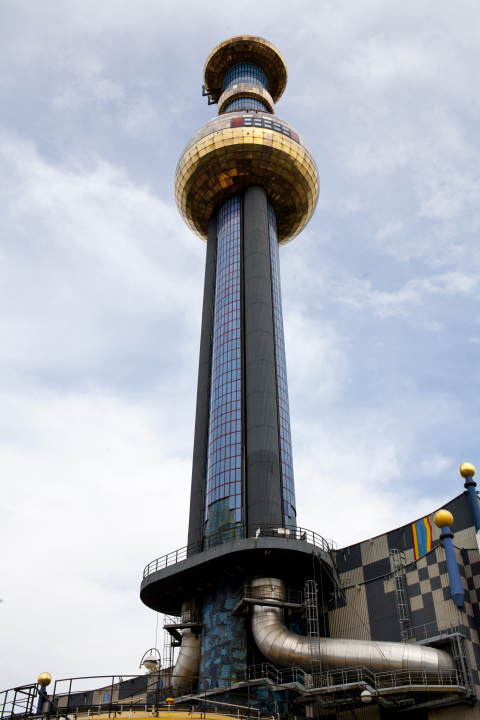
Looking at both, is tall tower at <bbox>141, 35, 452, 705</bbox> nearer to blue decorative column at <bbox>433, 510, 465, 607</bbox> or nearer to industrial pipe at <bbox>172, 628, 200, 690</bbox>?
industrial pipe at <bbox>172, 628, 200, 690</bbox>

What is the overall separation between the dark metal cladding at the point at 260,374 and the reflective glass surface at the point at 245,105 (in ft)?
44.3

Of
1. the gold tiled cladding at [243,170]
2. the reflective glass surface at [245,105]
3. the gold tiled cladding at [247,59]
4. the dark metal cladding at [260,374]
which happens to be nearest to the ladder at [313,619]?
the dark metal cladding at [260,374]

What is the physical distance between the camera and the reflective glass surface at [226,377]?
46438 millimetres

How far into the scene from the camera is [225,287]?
57312 mm

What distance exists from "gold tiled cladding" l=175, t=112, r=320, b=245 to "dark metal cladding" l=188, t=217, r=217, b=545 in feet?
11.2

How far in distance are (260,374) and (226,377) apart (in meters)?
3.47

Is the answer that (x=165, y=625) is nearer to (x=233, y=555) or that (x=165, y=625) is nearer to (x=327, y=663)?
(x=233, y=555)

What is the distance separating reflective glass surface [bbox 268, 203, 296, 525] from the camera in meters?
45.9

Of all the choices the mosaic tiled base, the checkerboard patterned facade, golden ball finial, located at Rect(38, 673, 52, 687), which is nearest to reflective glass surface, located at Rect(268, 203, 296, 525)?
the checkerboard patterned facade

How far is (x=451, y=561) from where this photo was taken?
32969 millimetres

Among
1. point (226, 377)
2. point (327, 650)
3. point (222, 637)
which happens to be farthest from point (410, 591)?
point (226, 377)

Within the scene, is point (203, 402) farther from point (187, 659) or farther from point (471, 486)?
point (471, 486)

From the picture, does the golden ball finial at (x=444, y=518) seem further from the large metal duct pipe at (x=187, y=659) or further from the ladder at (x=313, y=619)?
the large metal duct pipe at (x=187, y=659)

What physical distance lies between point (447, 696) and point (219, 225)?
147 feet
